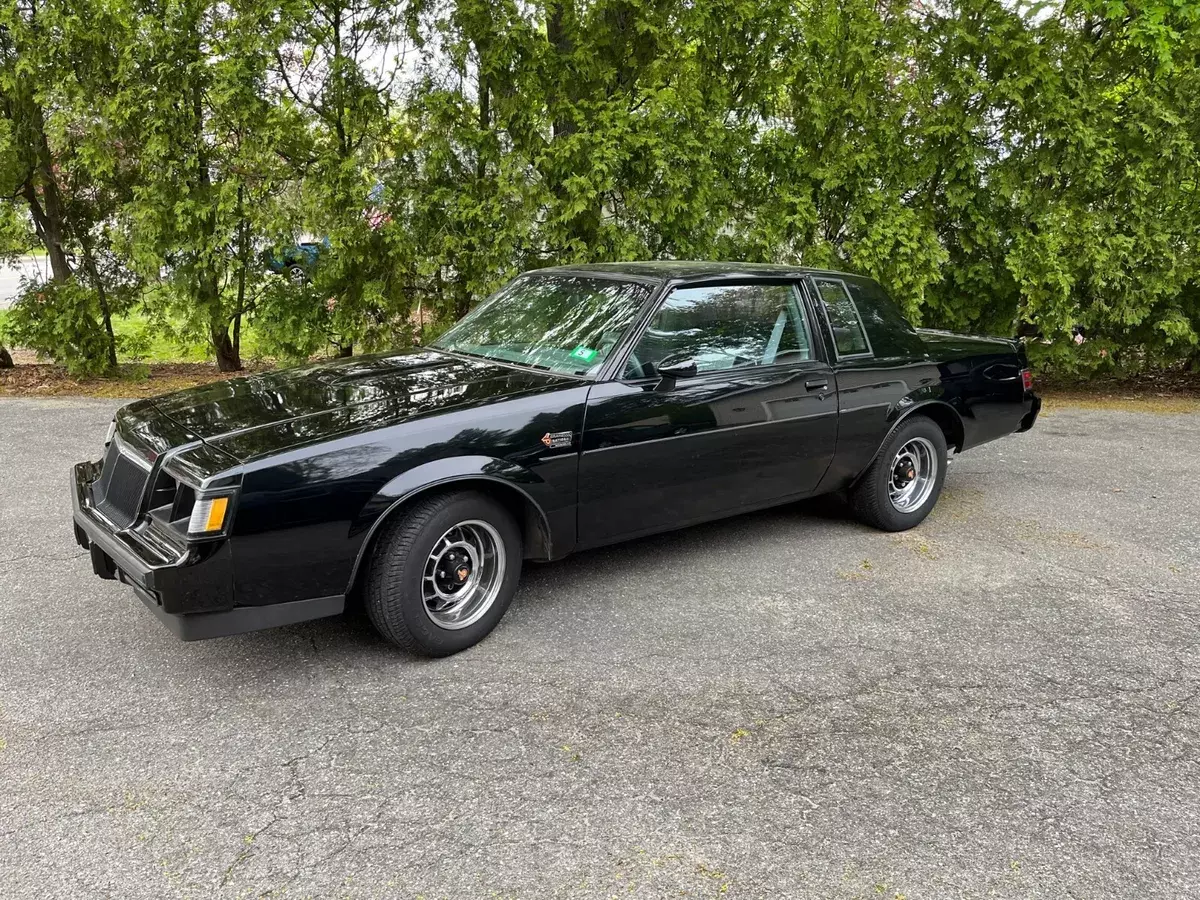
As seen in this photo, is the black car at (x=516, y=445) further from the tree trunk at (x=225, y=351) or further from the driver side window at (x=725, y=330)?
the tree trunk at (x=225, y=351)

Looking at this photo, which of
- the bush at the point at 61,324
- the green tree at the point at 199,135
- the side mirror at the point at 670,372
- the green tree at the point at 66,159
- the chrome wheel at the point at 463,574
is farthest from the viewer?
the bush at the point at 61,324

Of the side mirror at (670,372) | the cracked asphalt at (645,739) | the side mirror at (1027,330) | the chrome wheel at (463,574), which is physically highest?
the side mirror at (670,372)

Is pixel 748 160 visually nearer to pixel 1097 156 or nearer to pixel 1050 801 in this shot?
pixel 1097 156

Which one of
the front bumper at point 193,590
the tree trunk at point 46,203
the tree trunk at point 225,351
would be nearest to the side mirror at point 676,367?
the front bumper at point 193,590

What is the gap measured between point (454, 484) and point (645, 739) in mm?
1221

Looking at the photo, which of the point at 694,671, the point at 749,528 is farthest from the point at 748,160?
the point at 694,671

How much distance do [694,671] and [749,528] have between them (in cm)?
192

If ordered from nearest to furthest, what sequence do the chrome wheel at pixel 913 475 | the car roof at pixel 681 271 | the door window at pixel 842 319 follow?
the car roof at pixel 681 271
the door window at pixel 842 319
the chrome wheel at pixel 913 475

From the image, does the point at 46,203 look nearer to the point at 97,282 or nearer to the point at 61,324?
the point at 97,282

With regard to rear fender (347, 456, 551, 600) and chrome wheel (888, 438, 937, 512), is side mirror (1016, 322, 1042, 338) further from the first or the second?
rear fender (347, 456, 551, 600)

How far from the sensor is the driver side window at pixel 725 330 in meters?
4.35

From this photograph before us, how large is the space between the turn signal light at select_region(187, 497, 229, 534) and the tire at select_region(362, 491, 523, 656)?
0.60 meters

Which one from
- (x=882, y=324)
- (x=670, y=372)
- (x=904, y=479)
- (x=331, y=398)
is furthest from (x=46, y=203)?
(x=904, y=479)

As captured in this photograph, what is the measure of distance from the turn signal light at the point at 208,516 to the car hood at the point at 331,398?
193 mm
